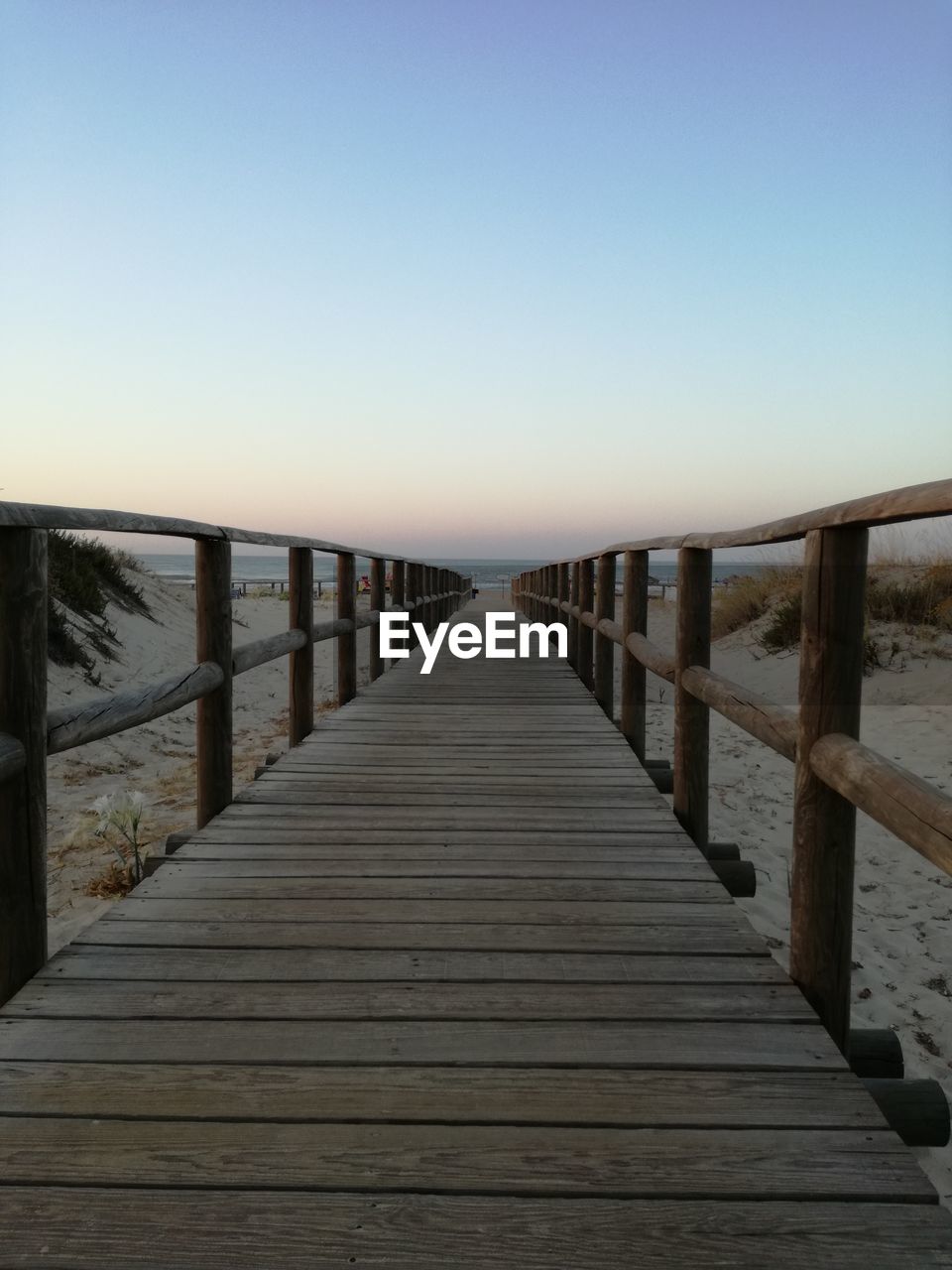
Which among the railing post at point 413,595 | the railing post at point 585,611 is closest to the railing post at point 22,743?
the railing post at point 585,611

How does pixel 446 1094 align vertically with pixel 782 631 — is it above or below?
below

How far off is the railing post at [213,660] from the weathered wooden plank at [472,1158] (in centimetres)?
208

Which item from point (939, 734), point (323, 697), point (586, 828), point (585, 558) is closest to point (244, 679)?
point (323, 697)

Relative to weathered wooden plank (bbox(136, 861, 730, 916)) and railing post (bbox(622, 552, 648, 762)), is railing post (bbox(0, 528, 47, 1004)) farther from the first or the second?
A: railing post (bbox(622, 552, 648, 762))

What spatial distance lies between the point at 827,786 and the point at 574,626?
7.21m

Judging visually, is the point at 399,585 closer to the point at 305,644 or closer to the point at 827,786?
the point at 305,644

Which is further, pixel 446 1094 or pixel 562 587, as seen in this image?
pixel 562 587

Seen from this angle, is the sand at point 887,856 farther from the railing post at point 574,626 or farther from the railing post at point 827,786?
the railing post at point 827,786

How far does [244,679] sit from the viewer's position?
12.9m

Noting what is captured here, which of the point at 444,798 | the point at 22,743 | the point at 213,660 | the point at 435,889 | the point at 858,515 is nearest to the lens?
the point at 858,515

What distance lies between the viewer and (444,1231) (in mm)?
1356

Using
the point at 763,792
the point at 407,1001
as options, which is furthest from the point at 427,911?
the point at 763,792

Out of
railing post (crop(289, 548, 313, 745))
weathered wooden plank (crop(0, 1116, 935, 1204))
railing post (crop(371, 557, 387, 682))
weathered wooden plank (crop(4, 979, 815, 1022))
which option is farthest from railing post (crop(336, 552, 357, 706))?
weathered wooden plank (crop(0, 1116, 935, 1204))

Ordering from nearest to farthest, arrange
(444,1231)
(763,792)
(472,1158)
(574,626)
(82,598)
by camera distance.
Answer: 1. (444,1231)
2. (472,1158)
3. (763,792)
4. (574,626)
5. (82,598)
